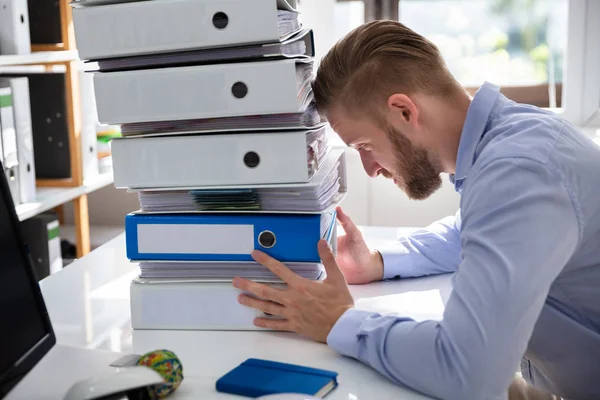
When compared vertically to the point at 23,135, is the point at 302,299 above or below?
below

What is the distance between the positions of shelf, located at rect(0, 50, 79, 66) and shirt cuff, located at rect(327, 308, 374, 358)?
141 cm

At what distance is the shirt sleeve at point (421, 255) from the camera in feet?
4.72

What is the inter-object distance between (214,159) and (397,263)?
1.52ft

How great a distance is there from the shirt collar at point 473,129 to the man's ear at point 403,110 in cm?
8

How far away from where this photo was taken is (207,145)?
1.16m

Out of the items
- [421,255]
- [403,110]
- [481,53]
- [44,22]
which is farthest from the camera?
[481,53]

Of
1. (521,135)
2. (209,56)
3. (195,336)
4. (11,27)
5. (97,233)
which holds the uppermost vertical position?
(11,27)

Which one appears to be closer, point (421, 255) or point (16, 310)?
point (16, 310)

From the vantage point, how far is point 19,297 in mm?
875

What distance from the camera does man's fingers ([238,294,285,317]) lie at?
1164mm

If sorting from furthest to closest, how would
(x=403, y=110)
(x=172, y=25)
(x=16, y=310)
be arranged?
1. (x=403, y=110)
2. (x=172, y=25)
3. (x=16, y=310)

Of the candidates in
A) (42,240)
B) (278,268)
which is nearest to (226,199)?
(278,268)

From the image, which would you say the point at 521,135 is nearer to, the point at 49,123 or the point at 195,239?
the point at 195,239

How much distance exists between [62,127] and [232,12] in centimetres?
150
